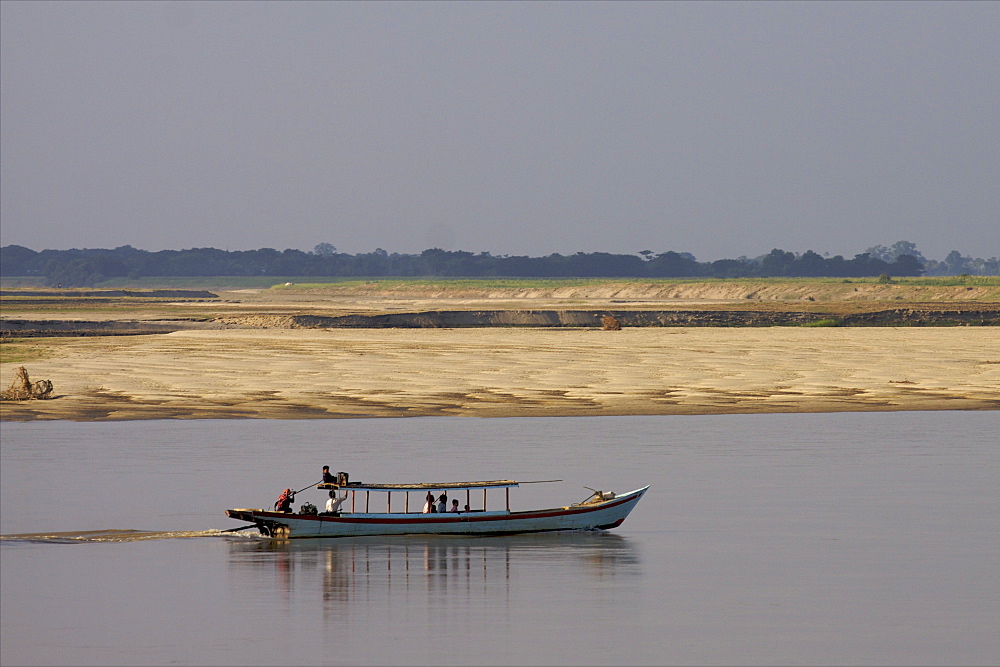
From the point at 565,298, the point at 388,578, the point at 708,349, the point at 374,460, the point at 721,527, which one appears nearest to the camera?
the point at 388,578

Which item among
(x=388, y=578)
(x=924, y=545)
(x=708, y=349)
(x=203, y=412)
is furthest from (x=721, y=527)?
(x=708, y=349)

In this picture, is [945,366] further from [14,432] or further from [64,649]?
[64,649]

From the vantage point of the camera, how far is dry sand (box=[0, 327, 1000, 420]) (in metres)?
40.9

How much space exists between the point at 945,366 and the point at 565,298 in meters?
96.2

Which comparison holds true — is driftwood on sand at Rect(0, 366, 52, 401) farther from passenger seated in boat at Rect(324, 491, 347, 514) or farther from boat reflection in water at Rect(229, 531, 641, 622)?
passenger seated in boat at Rect(324, 491, 347, 514)

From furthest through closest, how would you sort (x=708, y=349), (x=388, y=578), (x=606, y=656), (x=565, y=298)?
(x=565, y=298)
(x=708, y=349)
(x=388, y=578)
(x=606, y=656)

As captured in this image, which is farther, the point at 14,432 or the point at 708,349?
the point at 708,349

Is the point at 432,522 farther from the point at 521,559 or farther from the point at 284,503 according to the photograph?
the point at 284,503

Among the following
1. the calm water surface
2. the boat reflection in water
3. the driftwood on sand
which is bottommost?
the boat reflection in water

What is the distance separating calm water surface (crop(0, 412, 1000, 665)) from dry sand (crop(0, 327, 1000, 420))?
5.41 metres

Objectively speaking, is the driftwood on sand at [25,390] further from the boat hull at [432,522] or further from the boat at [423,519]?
the boat hull at [432,522]

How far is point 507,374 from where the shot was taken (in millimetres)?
49219

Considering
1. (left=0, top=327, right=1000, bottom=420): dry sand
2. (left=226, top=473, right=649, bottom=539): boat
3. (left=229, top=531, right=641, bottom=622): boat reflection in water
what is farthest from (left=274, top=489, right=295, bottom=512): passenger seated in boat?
(left=0, top=327, right=1000, bottom=420): dry sand

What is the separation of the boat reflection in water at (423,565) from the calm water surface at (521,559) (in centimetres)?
7
